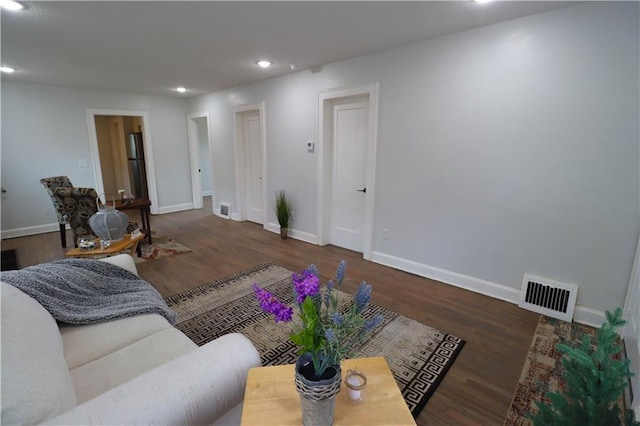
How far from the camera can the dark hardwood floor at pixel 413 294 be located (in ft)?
5.83

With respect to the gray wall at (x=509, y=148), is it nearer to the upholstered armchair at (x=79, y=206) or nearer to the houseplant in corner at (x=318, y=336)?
the houseplant in corner at (x=318, y=336)

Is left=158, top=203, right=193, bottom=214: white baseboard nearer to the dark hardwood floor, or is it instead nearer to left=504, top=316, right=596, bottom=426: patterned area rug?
the dark hardwood floor

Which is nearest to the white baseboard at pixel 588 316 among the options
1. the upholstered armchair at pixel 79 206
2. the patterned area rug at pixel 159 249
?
the patterned area rug at pixel 159 249

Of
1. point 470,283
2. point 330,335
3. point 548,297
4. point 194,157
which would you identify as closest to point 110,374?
point 330,335

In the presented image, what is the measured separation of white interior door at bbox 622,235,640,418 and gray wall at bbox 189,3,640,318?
15cm

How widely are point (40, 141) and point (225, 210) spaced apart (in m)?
3.20

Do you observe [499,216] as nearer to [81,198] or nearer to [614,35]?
[614,35]

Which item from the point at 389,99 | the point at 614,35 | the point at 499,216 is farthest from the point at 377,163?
the point at 614,35

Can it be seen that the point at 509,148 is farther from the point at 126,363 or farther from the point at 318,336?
the point at 126,363

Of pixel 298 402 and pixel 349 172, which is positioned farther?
pixel 349 172

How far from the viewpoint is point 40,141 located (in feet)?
16.5

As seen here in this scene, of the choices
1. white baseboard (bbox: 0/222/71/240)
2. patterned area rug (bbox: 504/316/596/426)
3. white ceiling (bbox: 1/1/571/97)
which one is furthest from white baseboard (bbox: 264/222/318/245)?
white baseboard (bbox: 0/222/71/240)

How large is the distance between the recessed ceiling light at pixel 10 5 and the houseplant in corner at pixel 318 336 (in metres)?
3.01

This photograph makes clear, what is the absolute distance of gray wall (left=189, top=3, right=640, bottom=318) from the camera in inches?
88.4
